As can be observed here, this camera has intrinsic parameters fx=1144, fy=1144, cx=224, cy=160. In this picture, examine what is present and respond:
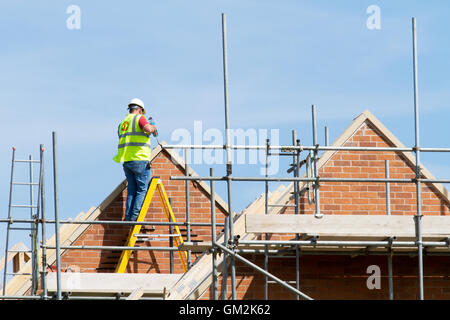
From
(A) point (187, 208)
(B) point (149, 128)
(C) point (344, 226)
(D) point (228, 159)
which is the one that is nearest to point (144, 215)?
(A) point (187, 208)

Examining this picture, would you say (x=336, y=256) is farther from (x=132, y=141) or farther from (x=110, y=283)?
(x=132, y=141)

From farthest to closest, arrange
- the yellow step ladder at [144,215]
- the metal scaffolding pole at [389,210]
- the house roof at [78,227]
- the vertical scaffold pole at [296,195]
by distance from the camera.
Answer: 1. the house roof at [78,227]
2. the yellow step ladder at [144,215]
3. the metal scaffolding pole at [389,210]
4. the vertical scaffold pole at [296,195]

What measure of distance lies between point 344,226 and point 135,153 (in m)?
5.22

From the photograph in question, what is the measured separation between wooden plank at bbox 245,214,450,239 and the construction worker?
4569 millimetres

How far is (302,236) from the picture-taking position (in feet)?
49.9

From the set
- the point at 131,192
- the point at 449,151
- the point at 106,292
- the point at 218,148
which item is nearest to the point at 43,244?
the point at 106,292

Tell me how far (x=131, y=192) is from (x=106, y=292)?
2778 mm

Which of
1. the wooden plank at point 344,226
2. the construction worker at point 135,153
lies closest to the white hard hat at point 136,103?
the construction worker at point 135,153

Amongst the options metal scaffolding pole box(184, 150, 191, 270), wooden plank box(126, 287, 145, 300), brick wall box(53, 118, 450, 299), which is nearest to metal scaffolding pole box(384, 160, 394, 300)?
brick wall box(53, 118, 450, 299)

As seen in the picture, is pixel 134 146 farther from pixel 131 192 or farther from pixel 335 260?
pixel 335 260

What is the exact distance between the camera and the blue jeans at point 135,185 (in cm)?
1906

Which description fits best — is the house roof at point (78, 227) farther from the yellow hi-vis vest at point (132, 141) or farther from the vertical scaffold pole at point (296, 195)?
the vertical scaffold pole at point (296, 195)

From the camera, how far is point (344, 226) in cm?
1481

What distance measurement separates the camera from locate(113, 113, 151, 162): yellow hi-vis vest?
18.8 metres
